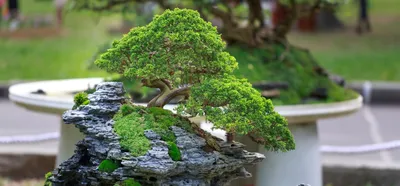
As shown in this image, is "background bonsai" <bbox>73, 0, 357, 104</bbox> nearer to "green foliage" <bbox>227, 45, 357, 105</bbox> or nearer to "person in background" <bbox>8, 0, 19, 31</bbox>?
"green foliage" <bbox>227, 45, 357, 105</bbox>

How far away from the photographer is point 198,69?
211 cm

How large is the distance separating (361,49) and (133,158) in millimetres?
8646

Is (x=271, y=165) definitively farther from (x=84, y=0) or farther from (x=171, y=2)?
(x=84, y=0)

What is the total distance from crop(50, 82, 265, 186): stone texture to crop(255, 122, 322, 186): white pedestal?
1212 mm

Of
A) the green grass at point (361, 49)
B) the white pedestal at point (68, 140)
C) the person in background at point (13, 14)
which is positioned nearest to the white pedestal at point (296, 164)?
the white pedestal at point (68, 140)

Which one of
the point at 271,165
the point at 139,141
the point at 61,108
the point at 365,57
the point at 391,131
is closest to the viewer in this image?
the point at 139,141

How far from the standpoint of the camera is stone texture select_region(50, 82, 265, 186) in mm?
1938

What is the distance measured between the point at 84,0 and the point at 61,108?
79 centimetres

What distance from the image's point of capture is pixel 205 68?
2104 millimetres

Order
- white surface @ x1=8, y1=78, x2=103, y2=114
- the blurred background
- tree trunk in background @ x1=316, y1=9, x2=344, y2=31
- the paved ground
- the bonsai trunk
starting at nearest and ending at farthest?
1. the bonsai trunk
2. white surface @ x1=8, y1=78, x2=103, y2=114
3. the blurred background
4. the paved ground
5. tree trunk in background @ x1=316, y1=9, x2=344, y2=31

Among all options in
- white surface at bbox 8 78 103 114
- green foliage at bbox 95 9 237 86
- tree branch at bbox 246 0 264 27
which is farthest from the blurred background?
green foliage at bbox 95 9 237 86

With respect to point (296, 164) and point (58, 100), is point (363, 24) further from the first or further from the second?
point (58, 100)

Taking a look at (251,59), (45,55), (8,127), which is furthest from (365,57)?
(251,59)

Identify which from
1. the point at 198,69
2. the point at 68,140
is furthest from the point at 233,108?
the point at 68,140
